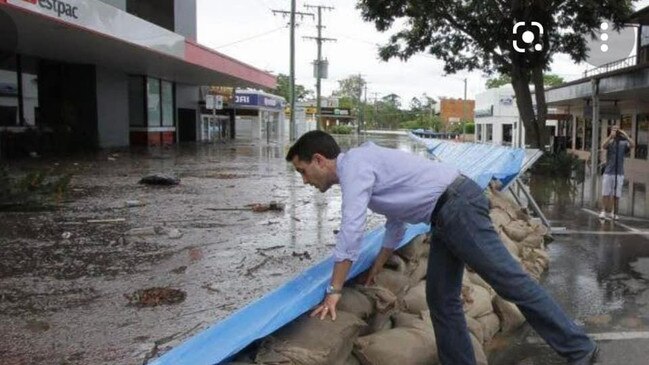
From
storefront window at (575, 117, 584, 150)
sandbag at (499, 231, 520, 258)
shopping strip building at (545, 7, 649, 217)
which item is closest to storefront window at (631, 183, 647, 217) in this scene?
shopping strip building at (545, 7, 649, 217)

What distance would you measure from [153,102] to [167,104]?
2.34 meters

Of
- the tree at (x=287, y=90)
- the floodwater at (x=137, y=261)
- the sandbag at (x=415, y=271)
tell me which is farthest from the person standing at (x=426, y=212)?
the tree at (x=287, y=90)

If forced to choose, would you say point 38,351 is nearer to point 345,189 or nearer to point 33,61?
point 345,189

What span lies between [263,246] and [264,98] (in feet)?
135

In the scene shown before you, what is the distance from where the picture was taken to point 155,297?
16.7ft

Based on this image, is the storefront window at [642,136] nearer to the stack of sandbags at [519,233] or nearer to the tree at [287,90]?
the stack of sandbags at [519,233]

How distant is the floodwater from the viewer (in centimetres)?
422

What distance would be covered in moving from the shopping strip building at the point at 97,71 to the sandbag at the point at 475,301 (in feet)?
35.8

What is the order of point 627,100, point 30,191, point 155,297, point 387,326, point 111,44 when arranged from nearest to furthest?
point 387,326 → point 155,297 → point 30,191 → point 111,44 → point 627,100

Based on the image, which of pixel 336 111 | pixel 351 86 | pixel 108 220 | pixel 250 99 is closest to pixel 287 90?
pixel 336 111

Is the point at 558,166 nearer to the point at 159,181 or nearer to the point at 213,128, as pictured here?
the point at 159,181

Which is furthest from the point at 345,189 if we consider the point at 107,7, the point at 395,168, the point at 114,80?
the point at 114,80

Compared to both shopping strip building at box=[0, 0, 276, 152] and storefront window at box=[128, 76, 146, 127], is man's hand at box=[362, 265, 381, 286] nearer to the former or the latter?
shopping strip building at box=[0, 0, 276, 152]

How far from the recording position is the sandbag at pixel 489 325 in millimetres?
4262
